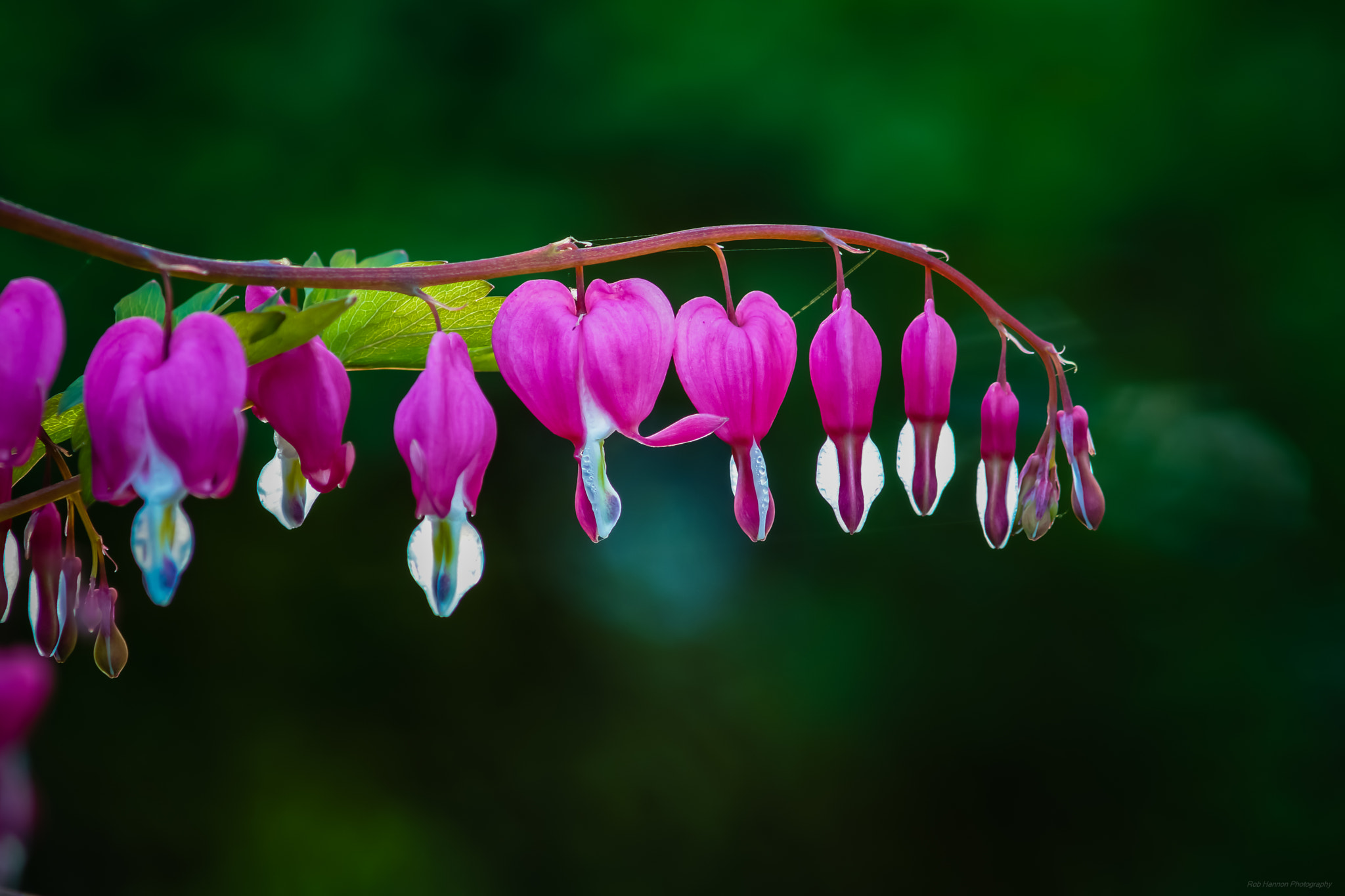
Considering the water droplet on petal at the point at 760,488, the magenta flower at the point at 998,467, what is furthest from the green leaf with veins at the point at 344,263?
the magenta flower at the point at 998,467

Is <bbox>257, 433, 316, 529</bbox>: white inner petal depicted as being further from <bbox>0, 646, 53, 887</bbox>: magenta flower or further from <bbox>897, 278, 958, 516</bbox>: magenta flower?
<bbox>897, 278, 958, 516</bbox>: magenta flower

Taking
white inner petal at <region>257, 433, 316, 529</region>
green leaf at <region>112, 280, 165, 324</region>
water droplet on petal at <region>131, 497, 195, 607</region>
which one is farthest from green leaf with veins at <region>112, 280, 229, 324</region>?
water droplet on petal at <region>131, 497, 195, 607</region>

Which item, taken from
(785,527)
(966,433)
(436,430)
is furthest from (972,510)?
(436,430)

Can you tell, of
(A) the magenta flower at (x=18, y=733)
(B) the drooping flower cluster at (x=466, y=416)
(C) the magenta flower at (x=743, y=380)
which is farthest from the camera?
(C) the magenta flower at (x=743, y=380)

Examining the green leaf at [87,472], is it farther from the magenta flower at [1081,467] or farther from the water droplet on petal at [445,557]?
the magenta flower at [1081,467]

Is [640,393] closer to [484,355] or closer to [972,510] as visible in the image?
[484,355]
